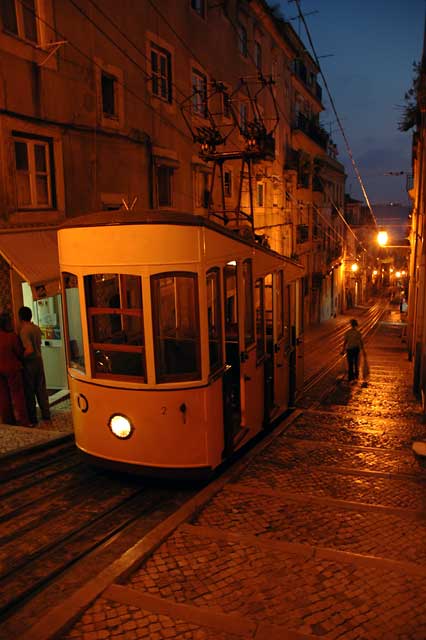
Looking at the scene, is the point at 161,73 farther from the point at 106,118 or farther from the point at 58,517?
the point at 58,517

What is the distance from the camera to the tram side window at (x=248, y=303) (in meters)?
7.35

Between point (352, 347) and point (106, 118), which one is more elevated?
point (106, 118)

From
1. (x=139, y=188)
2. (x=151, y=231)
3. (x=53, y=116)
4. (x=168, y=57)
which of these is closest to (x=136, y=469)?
(x=151, y=231)

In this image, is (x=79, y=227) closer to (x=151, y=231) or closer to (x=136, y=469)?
(x=151, y=231)

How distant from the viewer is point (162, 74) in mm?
14859

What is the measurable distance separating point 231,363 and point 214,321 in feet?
4.77

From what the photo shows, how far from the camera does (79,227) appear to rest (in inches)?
238

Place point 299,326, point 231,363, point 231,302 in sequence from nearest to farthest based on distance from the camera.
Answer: point 231,302 → point 231,363 → point 299,326

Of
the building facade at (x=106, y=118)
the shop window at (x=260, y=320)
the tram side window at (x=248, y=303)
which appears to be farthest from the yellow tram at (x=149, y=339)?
the building facade at (x=106, y=118)

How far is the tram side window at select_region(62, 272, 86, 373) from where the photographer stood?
6.37 metres

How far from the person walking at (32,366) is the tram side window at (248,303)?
3524 mm

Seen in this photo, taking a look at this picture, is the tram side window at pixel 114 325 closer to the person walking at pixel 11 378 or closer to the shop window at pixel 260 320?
the shop window at pixel 260 320

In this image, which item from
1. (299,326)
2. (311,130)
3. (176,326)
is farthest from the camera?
(311,130)

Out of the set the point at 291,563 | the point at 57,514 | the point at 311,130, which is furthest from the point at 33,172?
the point at 311,130
